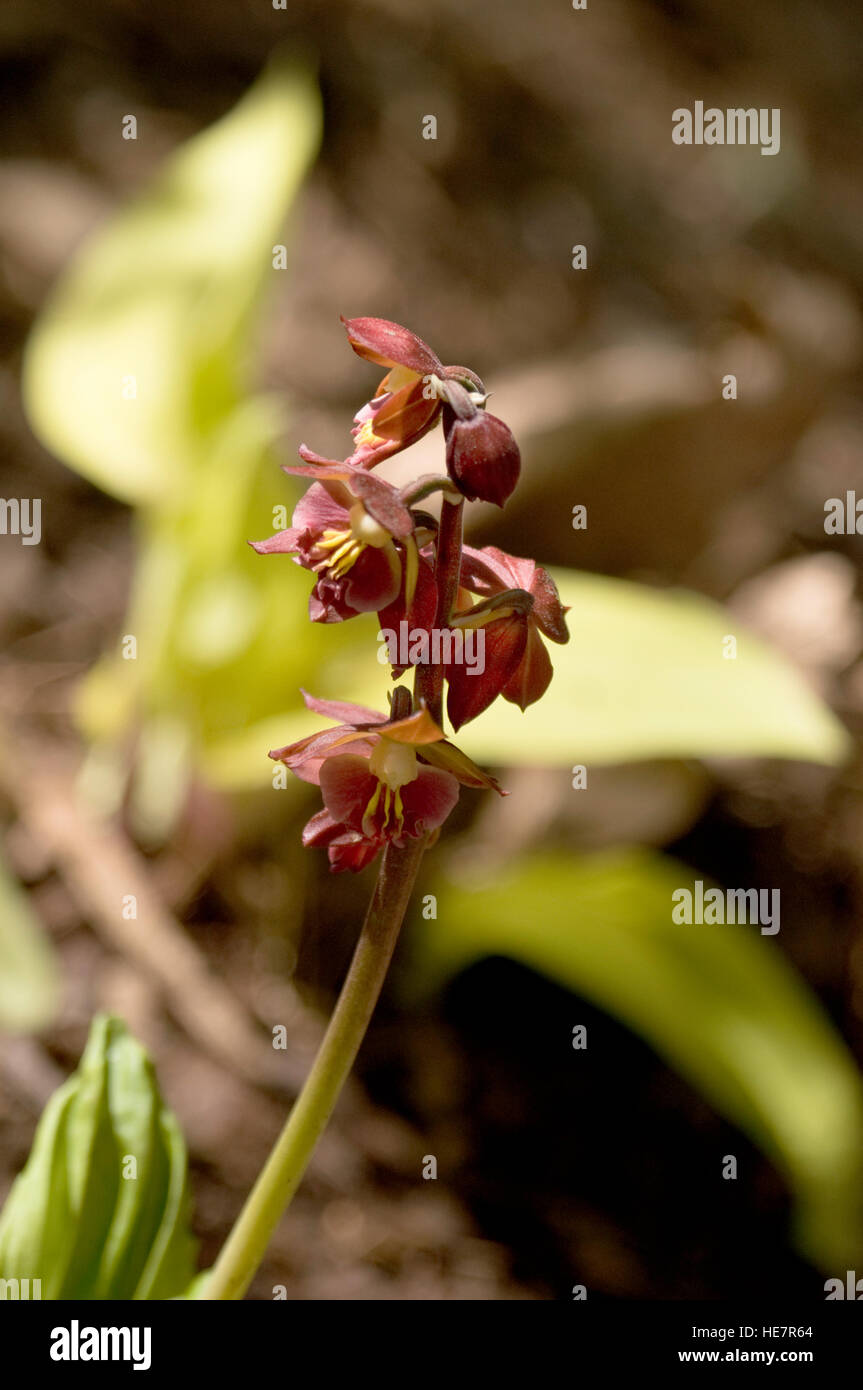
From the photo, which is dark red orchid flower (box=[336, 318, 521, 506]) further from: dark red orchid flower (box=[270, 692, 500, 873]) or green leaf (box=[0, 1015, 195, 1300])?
green leaf (box=[0, 1015, 195, 1300])

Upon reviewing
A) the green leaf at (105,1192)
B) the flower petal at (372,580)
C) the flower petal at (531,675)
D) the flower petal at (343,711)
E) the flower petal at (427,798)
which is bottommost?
the green leaf at (105,1192)

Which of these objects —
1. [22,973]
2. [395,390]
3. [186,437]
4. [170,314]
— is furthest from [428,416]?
[170,314]

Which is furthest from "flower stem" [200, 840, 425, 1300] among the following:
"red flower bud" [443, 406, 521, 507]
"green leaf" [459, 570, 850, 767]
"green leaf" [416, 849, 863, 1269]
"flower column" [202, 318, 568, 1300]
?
"green leaf" [416, 849, 863, 1269]

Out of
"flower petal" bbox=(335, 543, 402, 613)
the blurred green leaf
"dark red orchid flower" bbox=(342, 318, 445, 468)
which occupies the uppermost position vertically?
the blurred green leaf

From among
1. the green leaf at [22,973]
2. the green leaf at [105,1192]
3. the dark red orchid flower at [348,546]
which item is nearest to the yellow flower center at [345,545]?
the dark red orchid flower at [348,546]

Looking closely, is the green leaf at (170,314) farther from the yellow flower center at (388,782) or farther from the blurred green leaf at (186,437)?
the yellow flower center at (388,782)

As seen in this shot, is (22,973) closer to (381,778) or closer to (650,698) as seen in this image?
(650,698)
